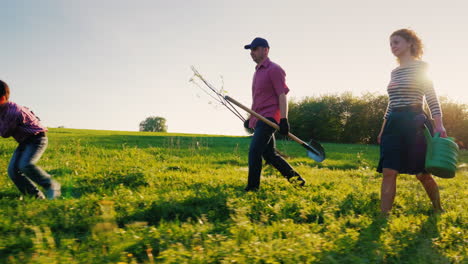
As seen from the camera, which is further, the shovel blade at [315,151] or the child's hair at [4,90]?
the shovel blade at [315,151]

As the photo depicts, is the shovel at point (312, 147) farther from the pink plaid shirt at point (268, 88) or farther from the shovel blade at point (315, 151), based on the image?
the pink plaid shirt at point (268, 88)

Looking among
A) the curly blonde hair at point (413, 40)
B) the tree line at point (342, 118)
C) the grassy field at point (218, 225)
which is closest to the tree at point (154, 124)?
the tree line at point (342, 118)

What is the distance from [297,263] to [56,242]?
2.09 metres

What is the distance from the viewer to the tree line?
31.1 m

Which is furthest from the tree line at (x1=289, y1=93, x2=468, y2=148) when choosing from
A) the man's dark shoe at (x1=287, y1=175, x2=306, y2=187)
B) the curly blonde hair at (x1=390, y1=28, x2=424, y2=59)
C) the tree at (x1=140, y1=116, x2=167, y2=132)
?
the tree at (x1=140, y1=116, x2=167, y2=132)

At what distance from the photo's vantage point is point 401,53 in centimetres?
399

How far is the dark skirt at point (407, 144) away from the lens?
3.84 meters

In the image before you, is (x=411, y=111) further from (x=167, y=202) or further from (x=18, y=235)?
(x=18, y=235)

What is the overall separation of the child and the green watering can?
187 inches

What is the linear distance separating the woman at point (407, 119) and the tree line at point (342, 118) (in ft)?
91.1

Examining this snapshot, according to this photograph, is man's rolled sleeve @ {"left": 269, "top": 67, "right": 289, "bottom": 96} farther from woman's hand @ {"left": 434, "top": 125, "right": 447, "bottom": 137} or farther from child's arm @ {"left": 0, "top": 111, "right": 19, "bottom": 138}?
child's arm @ {"left": 0, "top": 111, "right": 19, "bottom": 138}

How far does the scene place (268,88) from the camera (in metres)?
5.20

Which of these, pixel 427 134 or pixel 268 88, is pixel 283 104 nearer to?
pixel 268 88

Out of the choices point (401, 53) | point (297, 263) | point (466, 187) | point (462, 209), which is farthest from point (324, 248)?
point (466, 187)
